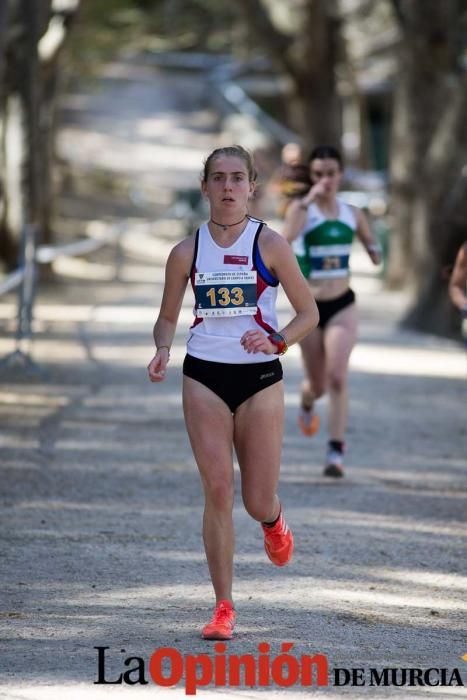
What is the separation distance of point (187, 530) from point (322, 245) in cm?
259

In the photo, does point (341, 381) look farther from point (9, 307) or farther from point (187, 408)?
point (9, 307)

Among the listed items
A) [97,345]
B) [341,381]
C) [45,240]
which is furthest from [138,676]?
[45,240]

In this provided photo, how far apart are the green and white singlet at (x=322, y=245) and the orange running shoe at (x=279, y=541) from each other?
3.92 meters

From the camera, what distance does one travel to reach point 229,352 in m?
6.21

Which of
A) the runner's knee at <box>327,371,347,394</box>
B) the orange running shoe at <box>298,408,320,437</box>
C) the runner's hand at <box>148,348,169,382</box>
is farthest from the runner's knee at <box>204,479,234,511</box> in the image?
the orange running shoe at <box>298,408,320,437</box>

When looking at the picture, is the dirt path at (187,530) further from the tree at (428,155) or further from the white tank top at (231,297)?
the tree at (428,155)

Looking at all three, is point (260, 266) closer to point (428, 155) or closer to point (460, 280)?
point (460, 280)

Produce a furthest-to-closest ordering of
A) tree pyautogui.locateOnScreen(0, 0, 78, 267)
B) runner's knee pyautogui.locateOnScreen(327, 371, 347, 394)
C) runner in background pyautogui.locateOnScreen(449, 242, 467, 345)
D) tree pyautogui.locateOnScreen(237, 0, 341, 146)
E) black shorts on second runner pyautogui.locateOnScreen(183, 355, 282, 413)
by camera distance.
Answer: tree pyautogui.locateOnScreen(237, 0, 341, 146), tree pyautogui.locateOnScreen(0, 0, 78, 267), runner's knee pyautogui.locateOnScreen(327, 371, 347, 394), runner in background pyautogui.locateOnScreen(449, 242, 467, 345), black shorts on second runner pyautogui.locateOnScreen(183, 355, 282, 413)

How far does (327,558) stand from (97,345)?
388 inches

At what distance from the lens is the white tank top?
6.17m

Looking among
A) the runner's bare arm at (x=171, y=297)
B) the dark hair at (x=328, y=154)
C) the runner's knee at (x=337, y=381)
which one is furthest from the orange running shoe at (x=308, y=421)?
the runner's bare arm at (x=171, y=297)

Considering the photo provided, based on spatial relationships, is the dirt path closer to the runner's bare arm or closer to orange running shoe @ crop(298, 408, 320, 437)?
orange running shoe @ crop(298, 408, 320, 437)

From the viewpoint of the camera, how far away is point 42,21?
21.6 m

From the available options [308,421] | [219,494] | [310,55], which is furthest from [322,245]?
[310,55]
